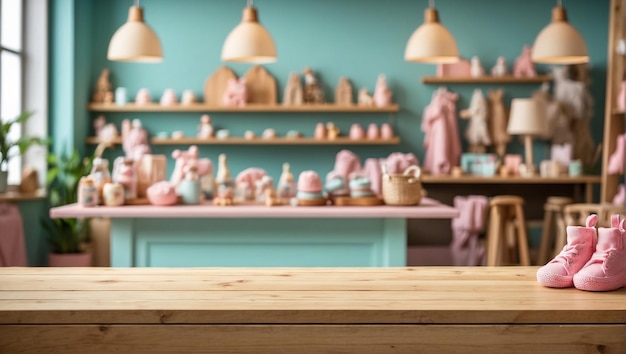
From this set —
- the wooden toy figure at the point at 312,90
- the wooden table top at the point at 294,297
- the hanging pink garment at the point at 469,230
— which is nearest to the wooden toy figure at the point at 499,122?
the hanging pink garment at the point at 469,230

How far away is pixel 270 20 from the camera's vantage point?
6977 mm

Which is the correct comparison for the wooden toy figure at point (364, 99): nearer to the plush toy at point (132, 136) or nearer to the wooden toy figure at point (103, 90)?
the plush toy at point (132, 136)

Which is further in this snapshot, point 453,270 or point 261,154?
point 261,154

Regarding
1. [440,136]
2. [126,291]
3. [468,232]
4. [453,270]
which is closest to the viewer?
[126,291]

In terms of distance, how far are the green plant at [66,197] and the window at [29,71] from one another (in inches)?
6.1

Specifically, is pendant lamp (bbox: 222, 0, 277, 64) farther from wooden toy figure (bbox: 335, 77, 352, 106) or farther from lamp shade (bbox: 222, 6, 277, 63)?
wooden toy figure (bbox: 335, 77, 352, 106)

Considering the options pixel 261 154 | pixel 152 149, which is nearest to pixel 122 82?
pixel 152 149

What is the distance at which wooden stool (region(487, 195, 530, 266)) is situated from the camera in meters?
5.60

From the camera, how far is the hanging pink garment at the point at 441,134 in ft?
22.0

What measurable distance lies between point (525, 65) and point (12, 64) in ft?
14.7

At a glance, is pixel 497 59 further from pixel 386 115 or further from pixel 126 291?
pixel 126 291

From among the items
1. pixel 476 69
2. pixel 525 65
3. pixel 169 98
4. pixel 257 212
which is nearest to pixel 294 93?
pixel 169 98

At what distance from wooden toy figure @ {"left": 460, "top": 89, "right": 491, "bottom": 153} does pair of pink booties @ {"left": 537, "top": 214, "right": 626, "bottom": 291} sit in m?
4.76

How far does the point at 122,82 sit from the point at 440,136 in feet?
9.91
